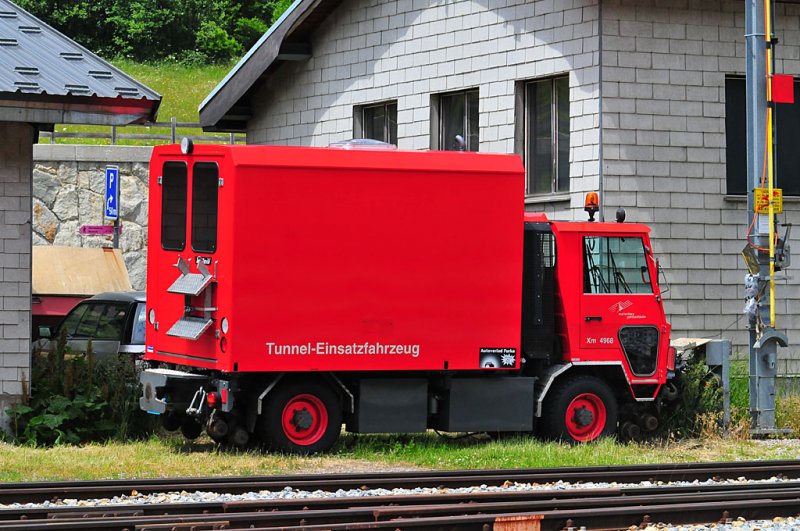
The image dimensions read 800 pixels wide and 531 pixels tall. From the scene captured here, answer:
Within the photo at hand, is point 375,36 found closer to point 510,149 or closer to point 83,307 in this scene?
point 510,149

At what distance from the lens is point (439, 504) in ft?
35.9

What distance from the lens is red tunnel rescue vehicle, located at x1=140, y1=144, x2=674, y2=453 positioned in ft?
47.3

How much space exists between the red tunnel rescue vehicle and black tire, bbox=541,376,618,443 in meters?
0.02

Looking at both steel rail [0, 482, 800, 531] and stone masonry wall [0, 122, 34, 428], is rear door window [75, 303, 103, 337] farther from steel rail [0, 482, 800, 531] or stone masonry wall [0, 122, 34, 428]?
steel rail [0, 482, 800, 531]

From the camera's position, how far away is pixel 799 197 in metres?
19.5

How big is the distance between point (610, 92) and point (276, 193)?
5.77 m

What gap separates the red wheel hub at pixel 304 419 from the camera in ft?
48.1

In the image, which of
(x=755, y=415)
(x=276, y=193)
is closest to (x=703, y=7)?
(x=755, y=415)

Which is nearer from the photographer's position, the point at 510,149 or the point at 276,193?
the point at 276,193

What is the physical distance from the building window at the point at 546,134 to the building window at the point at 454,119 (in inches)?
46.2

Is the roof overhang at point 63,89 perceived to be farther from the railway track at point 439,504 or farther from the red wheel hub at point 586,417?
the red wheel hub at point 586,417

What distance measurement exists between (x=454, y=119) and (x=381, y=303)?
7035 mm

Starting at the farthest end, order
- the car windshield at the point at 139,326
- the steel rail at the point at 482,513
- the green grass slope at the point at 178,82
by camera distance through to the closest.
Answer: the green grass slope at the point at 178,82 → the car windshield at the point at 139,326 → the steel rail at the point at 482,513

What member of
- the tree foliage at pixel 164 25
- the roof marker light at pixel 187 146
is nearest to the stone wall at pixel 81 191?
the roof marker light at pixel 187 146
